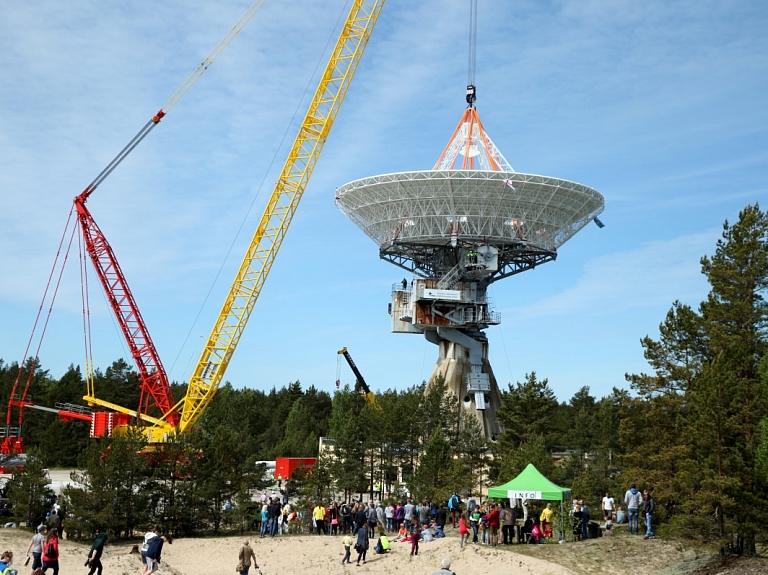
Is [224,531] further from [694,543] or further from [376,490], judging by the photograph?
[376,490]

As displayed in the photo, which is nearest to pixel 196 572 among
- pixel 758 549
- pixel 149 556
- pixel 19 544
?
pixel 149 556

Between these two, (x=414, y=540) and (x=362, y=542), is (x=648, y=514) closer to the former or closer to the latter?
(x=414, y=540)

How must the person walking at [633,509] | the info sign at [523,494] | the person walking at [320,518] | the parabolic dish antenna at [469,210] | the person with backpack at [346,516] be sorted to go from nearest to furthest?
the person walking at [633,509]
the info sign at [523,494]
the person with backpack at [346,516]
the person walking at [320,518]
the parabolic dish antenna at [469,210]

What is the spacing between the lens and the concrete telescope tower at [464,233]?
2758 inches

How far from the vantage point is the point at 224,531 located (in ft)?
146

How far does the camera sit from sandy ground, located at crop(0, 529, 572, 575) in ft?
104

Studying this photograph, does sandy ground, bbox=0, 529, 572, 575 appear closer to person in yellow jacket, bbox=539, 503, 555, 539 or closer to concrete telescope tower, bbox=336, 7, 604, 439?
person in yellow jacket, bbox=539, 503, 555, 539

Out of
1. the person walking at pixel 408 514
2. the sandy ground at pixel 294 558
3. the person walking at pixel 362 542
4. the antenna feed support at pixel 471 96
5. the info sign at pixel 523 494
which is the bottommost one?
the sandy ground at pixel 294 558

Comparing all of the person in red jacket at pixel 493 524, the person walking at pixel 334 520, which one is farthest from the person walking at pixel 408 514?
the person in red jacket at pixel 493 524

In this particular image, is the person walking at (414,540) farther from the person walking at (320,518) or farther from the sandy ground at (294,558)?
the person walking at (320,518)

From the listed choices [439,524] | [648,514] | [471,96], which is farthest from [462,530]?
[471,96]

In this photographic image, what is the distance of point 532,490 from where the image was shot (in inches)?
1446

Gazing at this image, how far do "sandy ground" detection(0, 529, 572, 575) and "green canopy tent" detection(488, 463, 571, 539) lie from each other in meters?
2.80

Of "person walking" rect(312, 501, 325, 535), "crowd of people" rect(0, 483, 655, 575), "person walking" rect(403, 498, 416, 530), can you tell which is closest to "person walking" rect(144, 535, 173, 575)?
"crowd of people" rect(0, 483, 655, 575)
